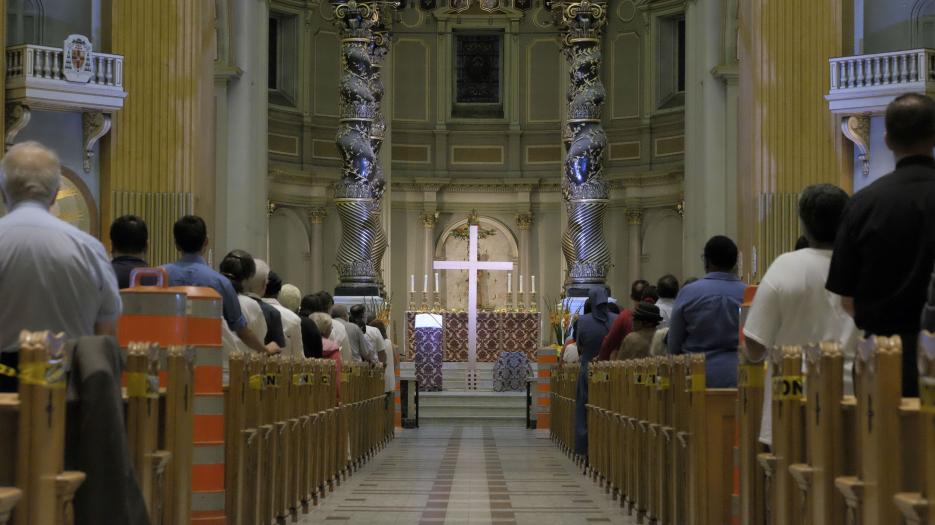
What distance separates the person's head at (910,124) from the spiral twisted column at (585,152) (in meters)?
14.9

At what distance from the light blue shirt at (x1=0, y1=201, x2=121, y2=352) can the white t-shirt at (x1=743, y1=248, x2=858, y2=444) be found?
8.45ft

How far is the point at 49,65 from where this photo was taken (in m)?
19.2

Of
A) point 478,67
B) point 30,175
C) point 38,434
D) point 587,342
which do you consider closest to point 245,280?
point 30,175

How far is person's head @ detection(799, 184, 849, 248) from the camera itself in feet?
20.7

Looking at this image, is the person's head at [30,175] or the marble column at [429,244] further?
the marble column at [429,244]

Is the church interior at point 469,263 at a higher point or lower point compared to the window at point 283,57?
lower

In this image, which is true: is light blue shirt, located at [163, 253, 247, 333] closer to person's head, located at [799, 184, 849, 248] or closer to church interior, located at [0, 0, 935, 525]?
church interior, located at [0, 0, 935, 525]

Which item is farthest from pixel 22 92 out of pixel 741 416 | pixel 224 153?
pixel 741 416

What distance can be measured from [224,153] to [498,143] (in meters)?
9.98

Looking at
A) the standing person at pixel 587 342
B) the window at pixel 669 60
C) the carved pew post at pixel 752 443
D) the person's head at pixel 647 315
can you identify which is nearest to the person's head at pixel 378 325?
the standing person at pixel 587 342

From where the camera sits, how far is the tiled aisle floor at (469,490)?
9.92 meters

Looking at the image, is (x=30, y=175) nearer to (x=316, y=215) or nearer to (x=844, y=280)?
(x=844, y=280)

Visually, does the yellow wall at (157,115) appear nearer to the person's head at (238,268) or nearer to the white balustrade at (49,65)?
the white balustrade at (49,65)

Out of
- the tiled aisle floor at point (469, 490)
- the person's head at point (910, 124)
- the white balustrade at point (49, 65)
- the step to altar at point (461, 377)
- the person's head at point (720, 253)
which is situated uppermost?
the white balustrade at point (49, 65)
